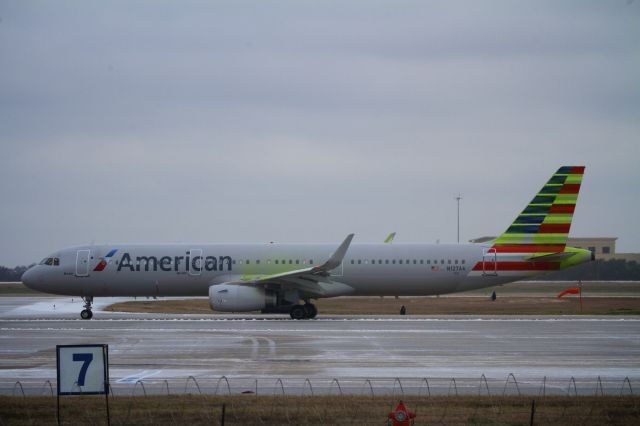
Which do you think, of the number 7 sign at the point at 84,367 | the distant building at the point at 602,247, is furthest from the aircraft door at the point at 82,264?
the distant building at the point at 602,247

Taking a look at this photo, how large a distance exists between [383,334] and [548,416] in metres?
15.4

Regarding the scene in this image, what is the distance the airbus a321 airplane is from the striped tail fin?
0.15 feet

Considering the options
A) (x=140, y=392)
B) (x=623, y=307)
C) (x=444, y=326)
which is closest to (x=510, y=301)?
(x=623, y=307)

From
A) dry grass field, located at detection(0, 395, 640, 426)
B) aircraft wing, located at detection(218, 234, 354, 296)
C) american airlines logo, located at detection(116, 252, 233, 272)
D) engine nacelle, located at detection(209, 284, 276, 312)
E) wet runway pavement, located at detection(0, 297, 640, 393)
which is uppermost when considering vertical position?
american airlines logo, located at detection(116, 252, 233, 272)

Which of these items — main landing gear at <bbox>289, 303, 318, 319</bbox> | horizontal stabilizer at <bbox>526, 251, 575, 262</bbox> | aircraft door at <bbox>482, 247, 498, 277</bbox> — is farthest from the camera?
aircraft door at <bbox>482, 247, 498, 277</bbox>

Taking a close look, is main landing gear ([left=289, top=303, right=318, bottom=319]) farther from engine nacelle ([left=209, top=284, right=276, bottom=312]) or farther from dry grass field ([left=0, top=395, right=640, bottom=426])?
dry grass field ([left=0, top=395, right=640, bottom=426])

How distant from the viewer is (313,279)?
1476 inches

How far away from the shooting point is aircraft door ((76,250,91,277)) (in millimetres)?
39844

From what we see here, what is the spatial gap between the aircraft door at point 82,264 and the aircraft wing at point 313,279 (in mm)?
6649

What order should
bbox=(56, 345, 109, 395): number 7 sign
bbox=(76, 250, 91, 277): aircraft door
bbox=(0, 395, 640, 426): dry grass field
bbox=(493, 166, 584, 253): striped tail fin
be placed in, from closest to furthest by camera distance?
bbox=(56, 345, 109, 395): number 7 sign, bbox=(0, 395, 640, 426): dry grass field, bbox=(493, 166, 584, 253): striped tail fin, bbox=(76, 250, 91, 277): aircraft door

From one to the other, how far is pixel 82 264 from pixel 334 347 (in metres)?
18.5

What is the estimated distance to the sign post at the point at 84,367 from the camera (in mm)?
13438

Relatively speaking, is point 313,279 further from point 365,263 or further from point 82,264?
point 82,264

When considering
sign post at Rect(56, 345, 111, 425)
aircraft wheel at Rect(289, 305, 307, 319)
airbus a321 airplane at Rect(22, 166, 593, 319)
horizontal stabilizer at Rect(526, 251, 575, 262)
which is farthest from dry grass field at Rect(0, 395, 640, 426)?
horizontal stabilizer at Rect(526, 251, 575, 262)
